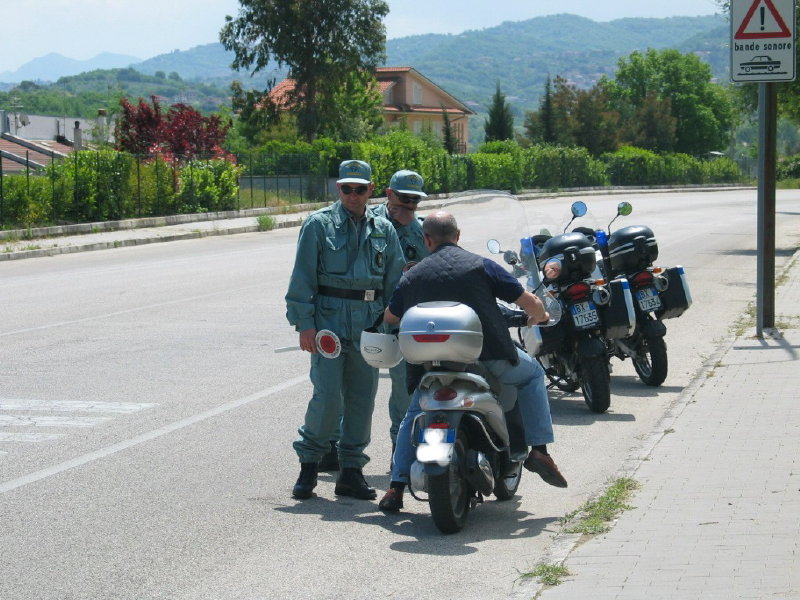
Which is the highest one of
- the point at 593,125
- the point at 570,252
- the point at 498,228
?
the point at 593,125

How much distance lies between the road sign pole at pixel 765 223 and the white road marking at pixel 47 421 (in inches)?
264

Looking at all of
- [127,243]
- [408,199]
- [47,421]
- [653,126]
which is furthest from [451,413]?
[653,126]

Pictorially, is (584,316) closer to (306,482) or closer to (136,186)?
(306,482)

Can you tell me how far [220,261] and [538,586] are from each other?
61.5ft

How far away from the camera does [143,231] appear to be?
30.8 m

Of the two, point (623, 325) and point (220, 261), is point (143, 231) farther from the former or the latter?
point (623, 325)

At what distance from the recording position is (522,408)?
6.39 meters

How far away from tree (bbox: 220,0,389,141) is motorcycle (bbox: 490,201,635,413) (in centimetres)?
5079

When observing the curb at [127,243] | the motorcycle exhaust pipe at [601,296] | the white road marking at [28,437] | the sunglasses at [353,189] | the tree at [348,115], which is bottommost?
the white road marking at [28,437]

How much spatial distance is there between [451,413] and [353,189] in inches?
57.3

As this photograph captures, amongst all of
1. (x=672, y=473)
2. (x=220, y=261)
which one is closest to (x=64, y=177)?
(x=220, y=261)

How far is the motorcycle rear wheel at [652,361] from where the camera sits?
1001 centimetres

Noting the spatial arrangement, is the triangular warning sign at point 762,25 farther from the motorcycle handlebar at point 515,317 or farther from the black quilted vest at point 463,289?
the black quilted vest at point 463,289

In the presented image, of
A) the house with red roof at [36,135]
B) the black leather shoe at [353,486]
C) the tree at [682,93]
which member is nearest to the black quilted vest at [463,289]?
the black leather shoe at [353,486]
